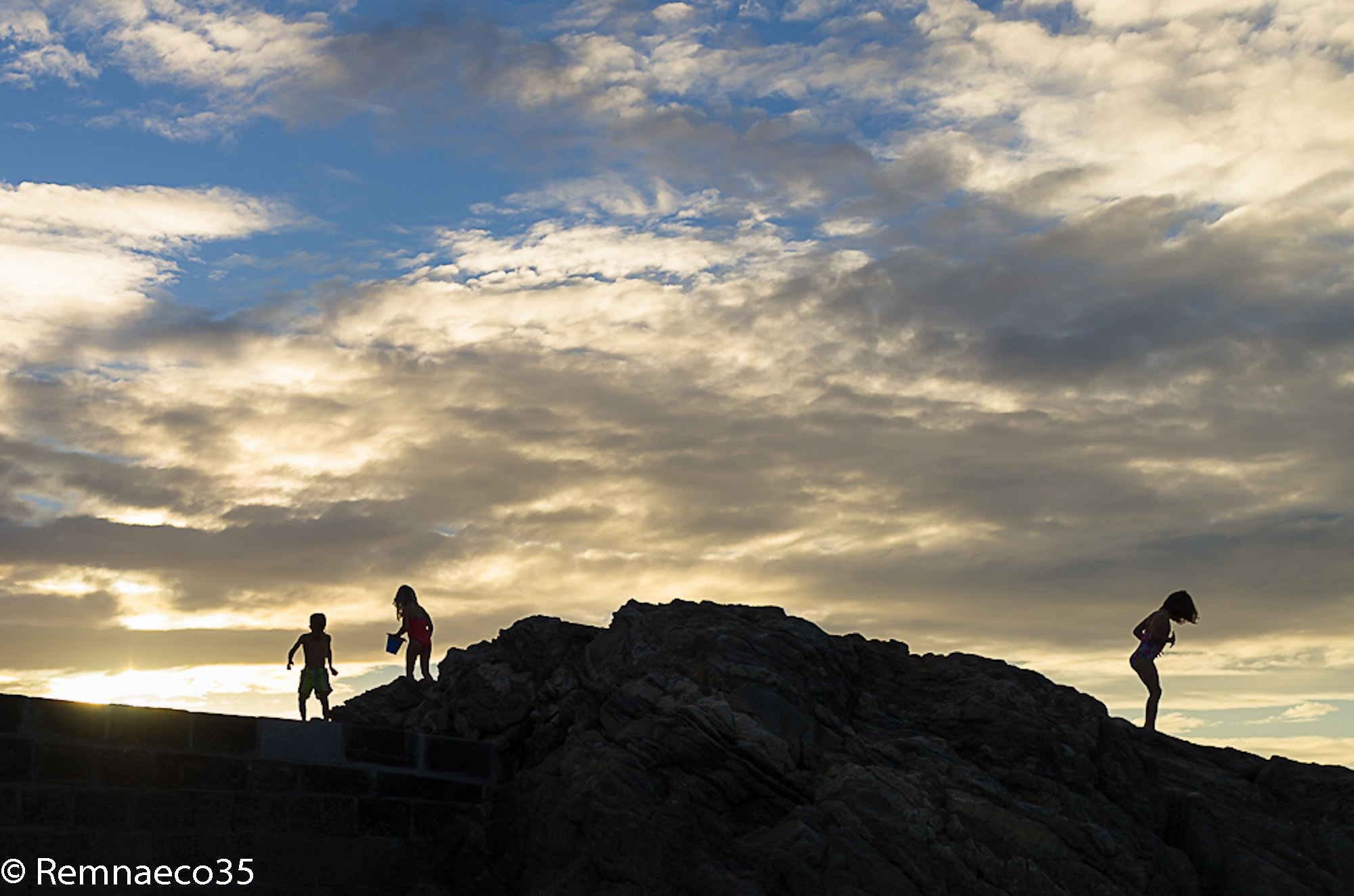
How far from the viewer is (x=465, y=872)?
1030 cm

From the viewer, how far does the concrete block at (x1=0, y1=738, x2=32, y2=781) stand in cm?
848

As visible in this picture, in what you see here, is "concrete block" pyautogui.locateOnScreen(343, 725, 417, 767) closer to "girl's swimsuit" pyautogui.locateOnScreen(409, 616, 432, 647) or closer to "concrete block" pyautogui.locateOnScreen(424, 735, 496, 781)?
"concrete block" pyautogui.locateOnScreen(424, 735, 496, 781)

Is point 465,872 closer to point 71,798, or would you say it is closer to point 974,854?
point 71,798

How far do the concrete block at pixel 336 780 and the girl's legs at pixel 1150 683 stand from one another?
327 inches

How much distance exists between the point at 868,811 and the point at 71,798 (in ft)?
19.7

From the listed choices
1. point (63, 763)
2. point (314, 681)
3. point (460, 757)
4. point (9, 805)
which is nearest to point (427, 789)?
point (460, 757)

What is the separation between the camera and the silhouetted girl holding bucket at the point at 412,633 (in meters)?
14.7

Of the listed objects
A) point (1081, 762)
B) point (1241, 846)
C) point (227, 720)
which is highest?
point (227, 720)

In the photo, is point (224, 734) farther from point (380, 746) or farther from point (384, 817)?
point (384, 817)

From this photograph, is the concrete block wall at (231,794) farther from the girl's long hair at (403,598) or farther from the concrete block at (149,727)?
the girl's long hair at (403,598)

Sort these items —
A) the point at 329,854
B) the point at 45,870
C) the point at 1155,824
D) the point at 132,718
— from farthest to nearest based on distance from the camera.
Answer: the point at 1155,824 → the point at 329,854 → the point at 132,718 → the point at 45,870

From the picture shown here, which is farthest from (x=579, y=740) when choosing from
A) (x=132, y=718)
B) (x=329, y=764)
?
(x=132, y=718)

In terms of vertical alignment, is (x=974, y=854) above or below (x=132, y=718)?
below

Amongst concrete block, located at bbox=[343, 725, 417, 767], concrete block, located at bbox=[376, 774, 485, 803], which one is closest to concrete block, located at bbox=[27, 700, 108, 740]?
concrete block, located at bbox=[343, 725, 417, 767]
